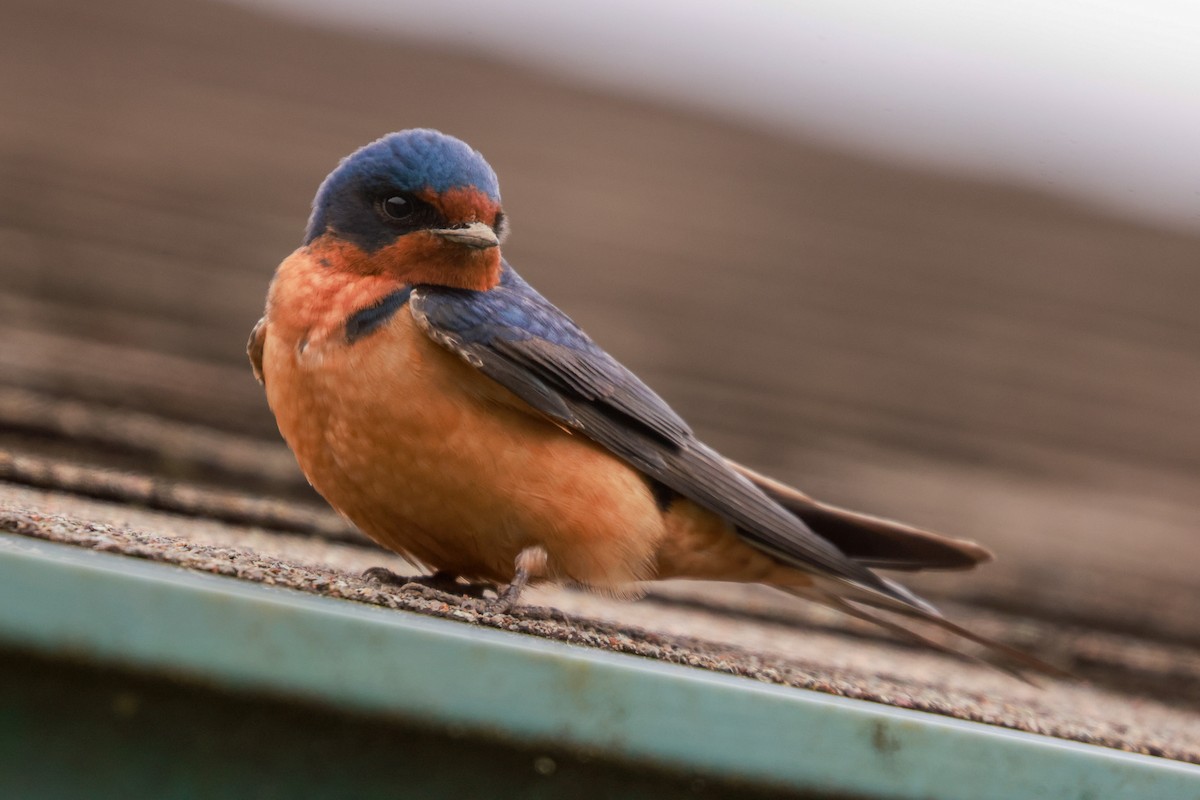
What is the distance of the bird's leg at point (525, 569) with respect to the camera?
8.53 ft

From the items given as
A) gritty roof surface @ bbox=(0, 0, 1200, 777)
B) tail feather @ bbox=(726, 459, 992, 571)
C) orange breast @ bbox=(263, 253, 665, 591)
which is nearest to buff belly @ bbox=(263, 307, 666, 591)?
orange breast @ bbox=(263, 253, 665, 591)

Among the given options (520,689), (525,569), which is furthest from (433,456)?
(520,689)

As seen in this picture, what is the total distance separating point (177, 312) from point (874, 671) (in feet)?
8.91

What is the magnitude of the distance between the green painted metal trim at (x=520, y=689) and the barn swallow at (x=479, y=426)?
0.91m

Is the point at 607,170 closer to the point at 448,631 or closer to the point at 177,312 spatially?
the point at 177,312

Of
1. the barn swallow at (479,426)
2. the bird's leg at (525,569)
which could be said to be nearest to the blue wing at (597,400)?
→ the barn swallow at (479,426)

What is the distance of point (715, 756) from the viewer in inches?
64.1

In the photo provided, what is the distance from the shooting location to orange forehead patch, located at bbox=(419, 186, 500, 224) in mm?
2812

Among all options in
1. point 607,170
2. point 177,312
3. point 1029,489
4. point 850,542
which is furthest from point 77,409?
point 607,170

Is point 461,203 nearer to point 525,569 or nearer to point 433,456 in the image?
point 433,456

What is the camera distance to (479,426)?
2.64m

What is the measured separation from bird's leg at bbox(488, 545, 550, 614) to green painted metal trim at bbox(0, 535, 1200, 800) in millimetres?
834

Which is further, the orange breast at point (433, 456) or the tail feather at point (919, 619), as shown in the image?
the tail feather at point (919, 619)

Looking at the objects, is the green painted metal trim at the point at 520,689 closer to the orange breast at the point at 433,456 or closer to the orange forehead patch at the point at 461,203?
the orange breast at the point at 433,456
